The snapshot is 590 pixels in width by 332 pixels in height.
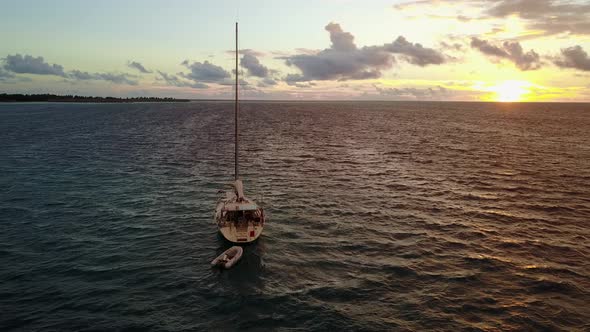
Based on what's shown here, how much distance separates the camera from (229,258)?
98.4 feet

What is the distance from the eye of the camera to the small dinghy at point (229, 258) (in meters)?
28.9

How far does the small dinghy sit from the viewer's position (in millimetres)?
28881

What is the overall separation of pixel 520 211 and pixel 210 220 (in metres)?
35.6

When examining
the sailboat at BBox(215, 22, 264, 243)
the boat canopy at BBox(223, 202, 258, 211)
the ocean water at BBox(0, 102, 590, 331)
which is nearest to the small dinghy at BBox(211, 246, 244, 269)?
the ocean water at BBox(0, 102, 590, 331)

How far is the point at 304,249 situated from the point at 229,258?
680 cm

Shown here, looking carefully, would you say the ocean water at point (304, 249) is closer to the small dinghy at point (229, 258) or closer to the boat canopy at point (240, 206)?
the small dinghy at point (229, 258)

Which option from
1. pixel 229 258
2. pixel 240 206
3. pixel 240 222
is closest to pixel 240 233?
pixel 240 222

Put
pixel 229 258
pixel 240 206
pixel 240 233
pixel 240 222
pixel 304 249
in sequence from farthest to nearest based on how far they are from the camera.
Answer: pixel 240 206
pixel 240 222
pixel 304 249
pixel 240 233
pixel 229 258

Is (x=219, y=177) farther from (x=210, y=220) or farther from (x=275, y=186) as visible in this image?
(x=210, y=220)

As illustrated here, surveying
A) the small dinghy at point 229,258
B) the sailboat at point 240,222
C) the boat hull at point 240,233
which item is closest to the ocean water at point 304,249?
the small dinghy at point 229,258

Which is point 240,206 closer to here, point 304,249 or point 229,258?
point 229,258

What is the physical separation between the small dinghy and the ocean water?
0.69 m

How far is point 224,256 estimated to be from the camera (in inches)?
1174

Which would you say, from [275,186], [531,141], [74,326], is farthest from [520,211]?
[531,141]
